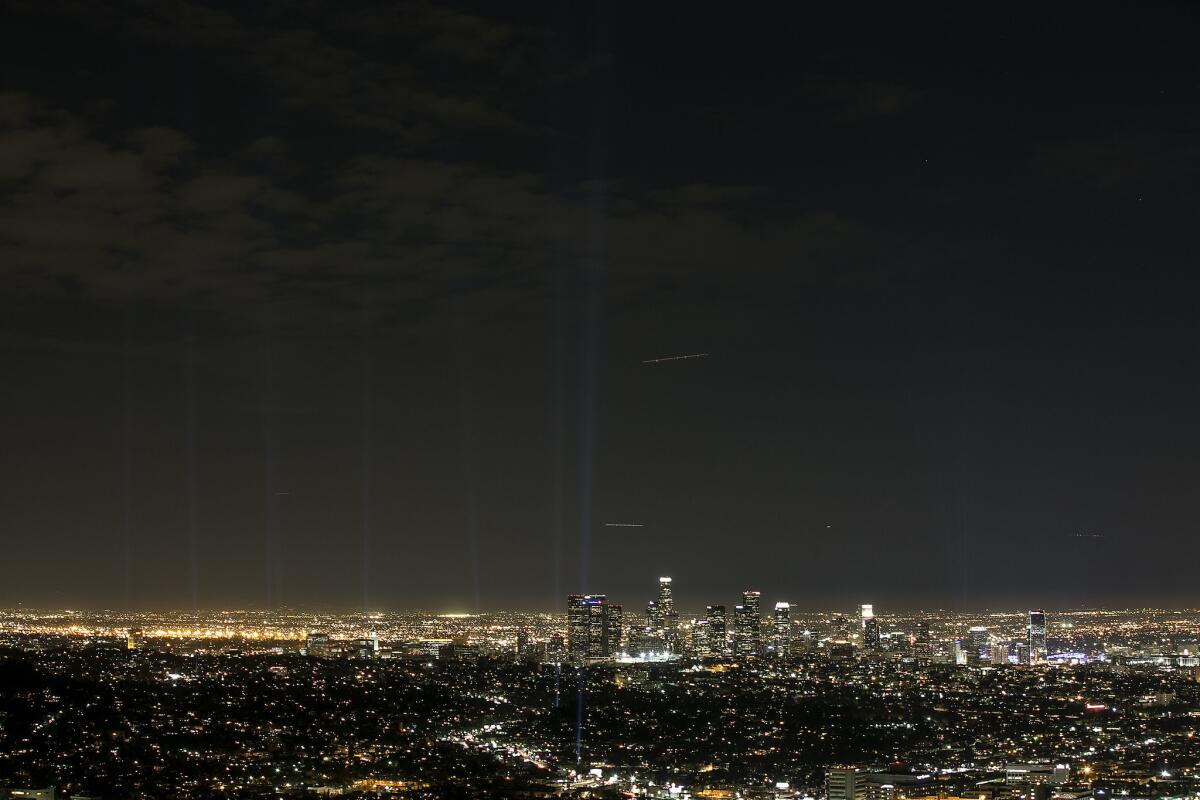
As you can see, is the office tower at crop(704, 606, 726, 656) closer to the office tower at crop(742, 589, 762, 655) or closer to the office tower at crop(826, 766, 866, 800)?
the office tower at crop(742, 589, 762, 655)

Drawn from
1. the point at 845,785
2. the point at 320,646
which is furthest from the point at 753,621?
the point at 845,785

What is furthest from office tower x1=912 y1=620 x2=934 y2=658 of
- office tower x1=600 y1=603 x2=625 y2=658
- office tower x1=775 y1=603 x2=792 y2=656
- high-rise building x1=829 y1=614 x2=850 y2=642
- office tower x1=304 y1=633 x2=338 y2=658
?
office tower x1=304 y1=633 x2=338 y2=658

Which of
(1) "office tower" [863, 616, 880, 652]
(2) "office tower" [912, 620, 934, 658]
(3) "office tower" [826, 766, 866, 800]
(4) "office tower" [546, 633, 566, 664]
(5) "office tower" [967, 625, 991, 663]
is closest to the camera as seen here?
(3) "office tower" [826, 766, 866, 800]

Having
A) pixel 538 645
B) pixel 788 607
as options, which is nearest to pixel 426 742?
pixel 538 645

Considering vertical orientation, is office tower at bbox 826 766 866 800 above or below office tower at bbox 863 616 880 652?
above

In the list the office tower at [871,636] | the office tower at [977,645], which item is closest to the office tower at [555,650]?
the office tower at [871,636]

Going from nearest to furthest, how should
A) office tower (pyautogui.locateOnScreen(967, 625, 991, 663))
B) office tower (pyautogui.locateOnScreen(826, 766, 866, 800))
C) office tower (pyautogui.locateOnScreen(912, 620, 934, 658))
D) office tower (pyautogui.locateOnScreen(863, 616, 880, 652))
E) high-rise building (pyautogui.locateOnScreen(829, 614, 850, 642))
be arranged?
1. office tower (pyautogui.locateOnScreen(826, 766, 866, 800))
2. office tower (pyautogui.locateOnScreen(967, 625, 991, 663))
3. office tower (pyautogui.locateOnScreen(912, 620, 934, 658))
4. office tower (pyautogui.locateOnScreen(863, 616, 880, 652))
5. high-rise building (pyautogui.locateOnScreen(829, 614, 850, 642))

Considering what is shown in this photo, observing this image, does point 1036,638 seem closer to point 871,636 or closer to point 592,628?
point 871,636
